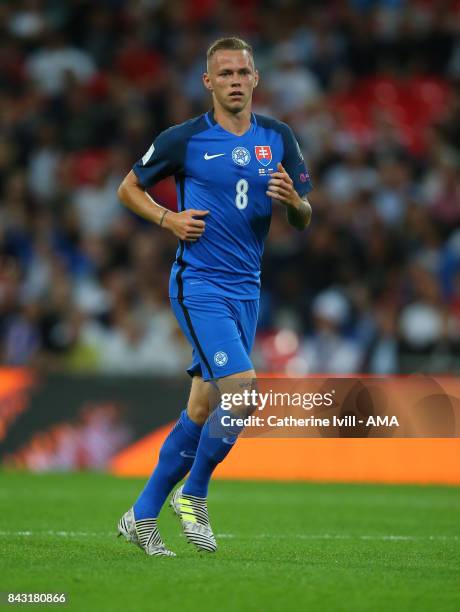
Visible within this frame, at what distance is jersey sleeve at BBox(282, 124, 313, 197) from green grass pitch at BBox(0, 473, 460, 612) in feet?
6.45

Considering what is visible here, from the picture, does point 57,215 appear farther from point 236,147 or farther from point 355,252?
point 236,147

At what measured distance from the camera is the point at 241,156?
A: 6.39m

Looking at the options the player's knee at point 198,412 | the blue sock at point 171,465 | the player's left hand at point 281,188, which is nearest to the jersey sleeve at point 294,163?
the player's left hand at point 281,188

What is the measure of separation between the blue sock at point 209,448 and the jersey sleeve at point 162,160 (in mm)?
1265

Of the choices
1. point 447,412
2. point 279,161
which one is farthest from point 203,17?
point 279,161

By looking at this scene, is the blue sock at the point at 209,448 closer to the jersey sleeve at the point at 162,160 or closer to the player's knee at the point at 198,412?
the player's knee at the point at 198,412

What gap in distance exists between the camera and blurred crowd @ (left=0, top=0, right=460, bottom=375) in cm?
1305

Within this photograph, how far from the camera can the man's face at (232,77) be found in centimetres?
635

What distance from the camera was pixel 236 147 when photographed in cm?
641

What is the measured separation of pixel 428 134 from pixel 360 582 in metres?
10.5

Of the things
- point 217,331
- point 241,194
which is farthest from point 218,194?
point 217,331

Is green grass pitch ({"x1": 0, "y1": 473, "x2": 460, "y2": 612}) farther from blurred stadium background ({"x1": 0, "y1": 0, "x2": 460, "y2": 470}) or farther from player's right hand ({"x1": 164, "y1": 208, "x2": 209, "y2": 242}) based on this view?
blurred stadium background ({"x1": 0, "y1": 0, "x2": 460, "y2": 470})

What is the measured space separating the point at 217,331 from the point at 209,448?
595mm

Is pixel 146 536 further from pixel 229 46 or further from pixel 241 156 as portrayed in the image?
pixel 229 46
